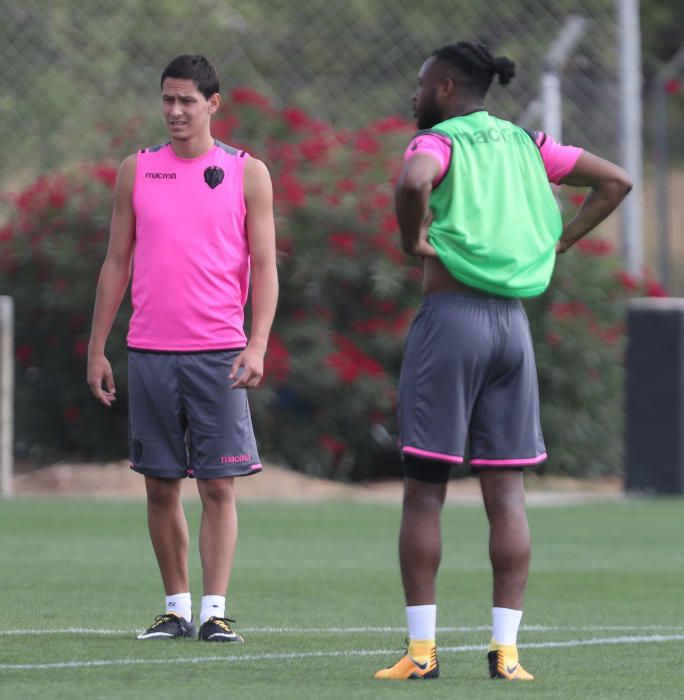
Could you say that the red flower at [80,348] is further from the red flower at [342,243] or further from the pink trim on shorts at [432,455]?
the pink trim on shorts at [432,455]

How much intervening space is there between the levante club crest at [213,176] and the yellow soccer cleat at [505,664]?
1.96m

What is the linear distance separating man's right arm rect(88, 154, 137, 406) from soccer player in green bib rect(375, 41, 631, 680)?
1.33 metres

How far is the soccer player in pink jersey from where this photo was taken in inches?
277

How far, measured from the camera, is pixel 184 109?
708 centimetres

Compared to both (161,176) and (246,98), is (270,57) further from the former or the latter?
(161,176)

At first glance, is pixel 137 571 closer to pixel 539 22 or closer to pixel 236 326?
pixel 236 326

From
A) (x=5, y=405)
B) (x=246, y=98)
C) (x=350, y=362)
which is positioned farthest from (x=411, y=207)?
(x=246, y=98)

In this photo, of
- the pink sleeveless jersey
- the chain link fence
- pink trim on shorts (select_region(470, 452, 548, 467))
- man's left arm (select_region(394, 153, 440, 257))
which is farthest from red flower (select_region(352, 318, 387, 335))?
man's left arm (select_region(394, 153, 440, 257))

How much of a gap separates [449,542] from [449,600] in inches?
131

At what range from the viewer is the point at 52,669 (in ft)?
20.4

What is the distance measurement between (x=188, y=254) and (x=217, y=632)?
1336 millimetres

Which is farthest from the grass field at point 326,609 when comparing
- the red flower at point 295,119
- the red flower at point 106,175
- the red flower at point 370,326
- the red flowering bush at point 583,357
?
the red flower at point 295,119

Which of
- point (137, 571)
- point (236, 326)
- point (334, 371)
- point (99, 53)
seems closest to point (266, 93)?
point (99, 53)

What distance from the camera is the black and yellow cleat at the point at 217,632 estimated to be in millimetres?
7043
